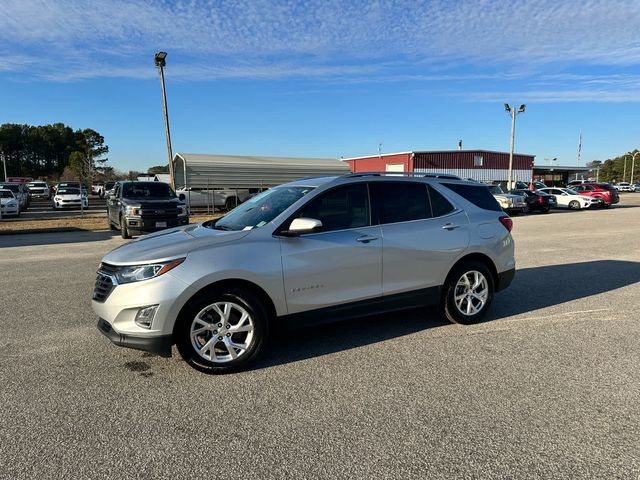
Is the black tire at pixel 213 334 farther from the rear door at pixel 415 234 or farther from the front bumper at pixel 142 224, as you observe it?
the front bumper at pixel 142 224

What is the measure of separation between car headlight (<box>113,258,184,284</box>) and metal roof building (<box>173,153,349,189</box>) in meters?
22.2

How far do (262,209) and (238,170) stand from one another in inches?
880

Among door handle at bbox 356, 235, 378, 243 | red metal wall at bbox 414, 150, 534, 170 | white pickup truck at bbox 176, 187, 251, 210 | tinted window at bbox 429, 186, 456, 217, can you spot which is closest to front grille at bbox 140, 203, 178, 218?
tinted window at bbox 429, 186, 456, 217

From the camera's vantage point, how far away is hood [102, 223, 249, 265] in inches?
148

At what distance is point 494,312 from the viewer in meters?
5.71

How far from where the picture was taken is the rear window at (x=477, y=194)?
534 cm

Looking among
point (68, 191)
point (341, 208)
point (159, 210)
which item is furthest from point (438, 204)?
point (68, 191)

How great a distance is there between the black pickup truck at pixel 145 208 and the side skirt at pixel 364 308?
10551 millimetres

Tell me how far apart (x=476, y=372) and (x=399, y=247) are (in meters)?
1.41

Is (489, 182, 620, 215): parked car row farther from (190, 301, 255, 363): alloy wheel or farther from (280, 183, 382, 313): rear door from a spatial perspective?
(190, 301, 255, 363): alloy wheel

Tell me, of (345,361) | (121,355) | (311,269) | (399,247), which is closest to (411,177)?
(399,247)

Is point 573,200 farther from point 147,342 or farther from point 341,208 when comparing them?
point 147,342

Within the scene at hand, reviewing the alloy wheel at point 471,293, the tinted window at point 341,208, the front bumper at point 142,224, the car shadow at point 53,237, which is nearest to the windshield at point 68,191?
the car shadow at point 53,237

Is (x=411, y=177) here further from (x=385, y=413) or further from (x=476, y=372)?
(x=385, y=413)
